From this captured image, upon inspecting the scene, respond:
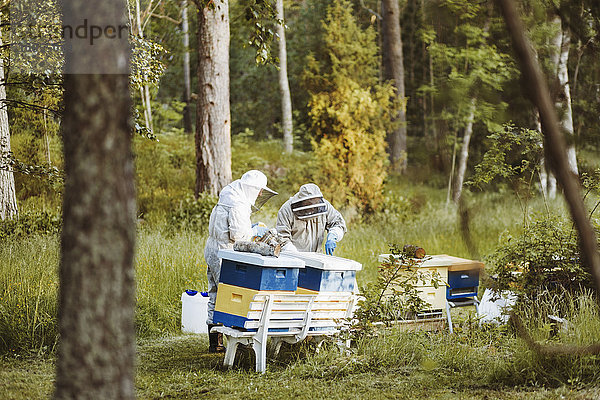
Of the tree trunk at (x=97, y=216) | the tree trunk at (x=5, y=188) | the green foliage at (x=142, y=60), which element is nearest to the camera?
the tree trunk at (x=97, y=216)

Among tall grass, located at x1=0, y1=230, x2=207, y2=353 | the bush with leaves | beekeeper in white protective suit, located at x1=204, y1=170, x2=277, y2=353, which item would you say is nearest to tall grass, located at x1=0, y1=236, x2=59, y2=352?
tall grass, located at x1=0, y1=230, x2=207, y2=353

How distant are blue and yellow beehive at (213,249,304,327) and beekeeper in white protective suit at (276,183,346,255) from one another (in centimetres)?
129

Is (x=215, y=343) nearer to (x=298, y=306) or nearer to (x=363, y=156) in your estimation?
(x=298, y=306)

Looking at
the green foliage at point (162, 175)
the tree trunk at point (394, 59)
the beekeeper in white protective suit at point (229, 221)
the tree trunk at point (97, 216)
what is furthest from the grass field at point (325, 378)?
the tree trunk at point (394, 59)

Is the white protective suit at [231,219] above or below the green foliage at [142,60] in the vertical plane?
below

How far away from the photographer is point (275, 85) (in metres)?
26.6

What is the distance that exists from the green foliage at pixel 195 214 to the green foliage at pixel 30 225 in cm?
205

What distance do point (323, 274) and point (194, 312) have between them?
90.8 inches

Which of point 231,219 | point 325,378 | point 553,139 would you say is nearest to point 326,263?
point 325,378

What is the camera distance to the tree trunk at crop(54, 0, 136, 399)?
202cm

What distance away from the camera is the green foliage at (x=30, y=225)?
9.82 meters

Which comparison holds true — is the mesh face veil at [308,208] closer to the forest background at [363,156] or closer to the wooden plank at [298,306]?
the wooden plank at [298,306]

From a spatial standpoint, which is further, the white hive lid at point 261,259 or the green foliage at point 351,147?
the green foliage at point 351,147

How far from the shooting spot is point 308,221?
7387 mm
